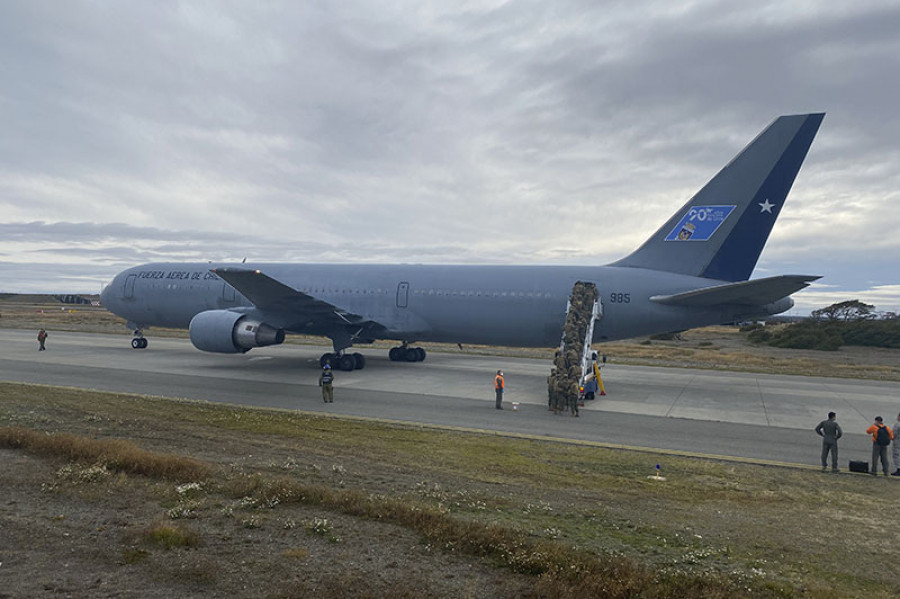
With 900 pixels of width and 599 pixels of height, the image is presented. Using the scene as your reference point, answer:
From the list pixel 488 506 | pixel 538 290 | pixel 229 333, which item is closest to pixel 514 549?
pixel 488 506

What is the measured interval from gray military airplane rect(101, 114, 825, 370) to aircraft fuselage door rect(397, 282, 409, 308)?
6cm

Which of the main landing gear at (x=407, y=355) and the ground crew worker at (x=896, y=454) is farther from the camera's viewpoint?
the main landing gear at (x=407, y=355)

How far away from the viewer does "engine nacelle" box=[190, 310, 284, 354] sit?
76.0ft

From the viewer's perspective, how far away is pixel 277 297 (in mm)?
23297

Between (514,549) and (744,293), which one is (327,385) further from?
(744,293)

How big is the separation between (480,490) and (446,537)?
7.78ft

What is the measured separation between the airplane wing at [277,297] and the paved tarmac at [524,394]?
261 centimetres

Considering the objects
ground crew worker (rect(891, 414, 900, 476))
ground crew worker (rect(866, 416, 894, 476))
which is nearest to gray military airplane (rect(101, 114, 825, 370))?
ground crew worker (rect(891, 414, 900, 476))

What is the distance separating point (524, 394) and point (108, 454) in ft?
45.1

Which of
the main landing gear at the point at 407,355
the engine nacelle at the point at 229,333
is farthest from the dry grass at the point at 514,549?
the main landing gear at the point at 407,355

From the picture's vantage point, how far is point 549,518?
773 cm

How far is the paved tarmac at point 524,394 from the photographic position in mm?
14500

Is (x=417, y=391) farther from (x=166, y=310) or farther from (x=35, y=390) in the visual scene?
(x=166, y=310)

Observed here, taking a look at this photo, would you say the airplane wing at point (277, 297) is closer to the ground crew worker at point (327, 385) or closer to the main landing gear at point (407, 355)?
the main landing gear at point (407, 355)
